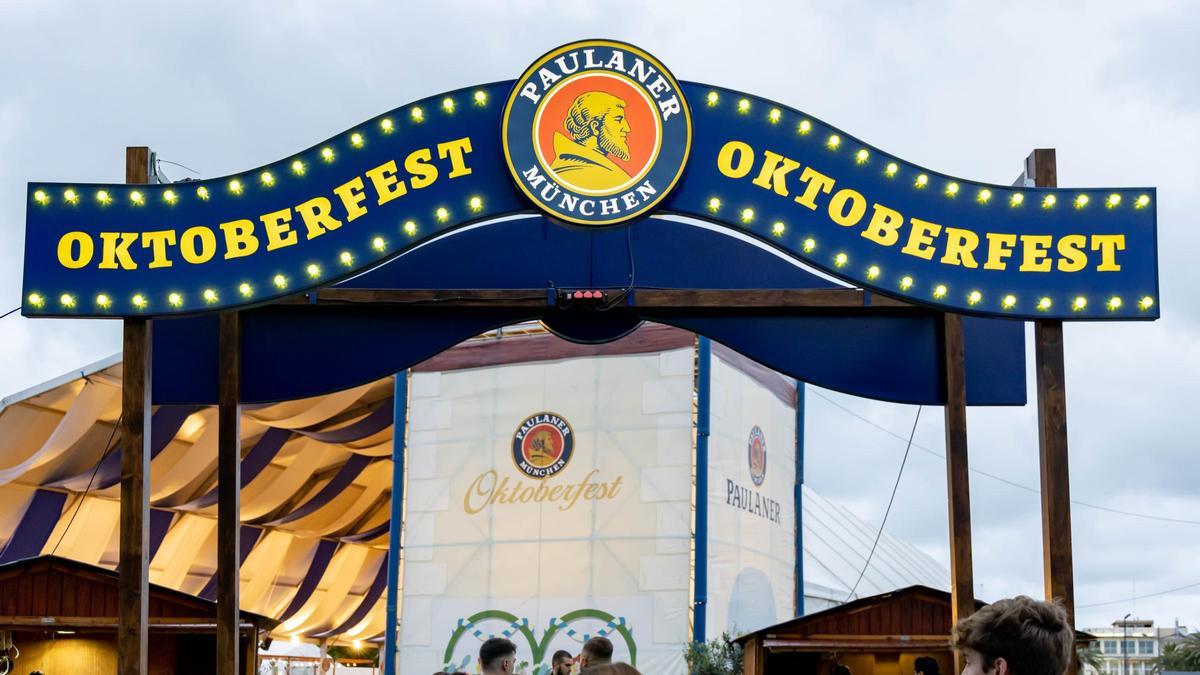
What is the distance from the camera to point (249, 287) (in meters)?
6.77

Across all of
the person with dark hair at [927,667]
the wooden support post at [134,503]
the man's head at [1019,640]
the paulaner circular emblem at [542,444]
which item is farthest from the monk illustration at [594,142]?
the paulaner circular emblem at [542,444]

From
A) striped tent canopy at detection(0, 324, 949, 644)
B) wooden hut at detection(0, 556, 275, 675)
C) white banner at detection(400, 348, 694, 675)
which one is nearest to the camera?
wooden hut at detection(0, 556, 275, 675)

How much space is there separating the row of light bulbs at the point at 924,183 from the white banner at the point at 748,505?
488 inches

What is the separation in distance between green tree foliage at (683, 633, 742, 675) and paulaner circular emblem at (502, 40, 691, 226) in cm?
1142

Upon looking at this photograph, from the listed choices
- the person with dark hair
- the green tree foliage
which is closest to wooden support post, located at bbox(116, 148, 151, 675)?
the person with dark hair

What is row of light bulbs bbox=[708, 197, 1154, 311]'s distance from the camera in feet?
22.2

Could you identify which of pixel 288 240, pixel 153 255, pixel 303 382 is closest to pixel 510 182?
pixel 288 240

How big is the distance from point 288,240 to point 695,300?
8.01ft

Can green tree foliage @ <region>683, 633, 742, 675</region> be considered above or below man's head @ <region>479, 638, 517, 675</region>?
below

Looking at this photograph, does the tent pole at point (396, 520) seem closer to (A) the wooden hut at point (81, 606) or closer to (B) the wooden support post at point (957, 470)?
(A) the wooden hut at point (81, 606)

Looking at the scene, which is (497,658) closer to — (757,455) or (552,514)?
(552,514)

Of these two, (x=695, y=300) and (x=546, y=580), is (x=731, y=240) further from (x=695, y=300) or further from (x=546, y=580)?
(x=546, y=580)

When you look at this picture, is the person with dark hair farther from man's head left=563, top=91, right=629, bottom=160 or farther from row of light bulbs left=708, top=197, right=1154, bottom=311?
man's head left=563, top=91, right=629, bottom=160

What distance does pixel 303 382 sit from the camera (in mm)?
8414
